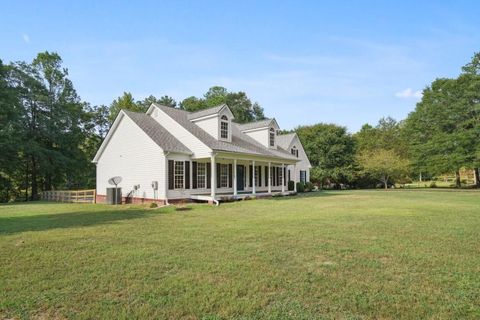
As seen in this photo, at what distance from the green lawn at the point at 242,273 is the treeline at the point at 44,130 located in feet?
66.1

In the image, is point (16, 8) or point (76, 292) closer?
point (76, 292)

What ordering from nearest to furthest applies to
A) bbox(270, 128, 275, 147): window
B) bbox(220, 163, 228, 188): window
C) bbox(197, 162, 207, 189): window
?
1. bbox(197, 162, 207, 189): window
2. bbox(220, 163, 228, 188): window
3. bbox(270, 128, 275, 147): window

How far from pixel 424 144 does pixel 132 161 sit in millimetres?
32338

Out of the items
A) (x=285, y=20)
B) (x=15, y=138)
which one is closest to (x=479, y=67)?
(x=285, y=20)

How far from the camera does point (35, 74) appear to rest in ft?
90.8

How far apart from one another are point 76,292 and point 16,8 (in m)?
10.3

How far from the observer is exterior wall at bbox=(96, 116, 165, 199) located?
16.4 meters

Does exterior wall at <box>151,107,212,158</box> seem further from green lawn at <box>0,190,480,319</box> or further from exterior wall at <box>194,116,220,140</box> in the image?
green lawn at <box>0,190,480,319</box>

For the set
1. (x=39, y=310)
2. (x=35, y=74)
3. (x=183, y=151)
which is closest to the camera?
(x=39, y=310)

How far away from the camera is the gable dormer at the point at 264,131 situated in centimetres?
2364

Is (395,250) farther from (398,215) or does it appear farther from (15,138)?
(15,138)

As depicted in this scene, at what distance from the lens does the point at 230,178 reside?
68.8 ft

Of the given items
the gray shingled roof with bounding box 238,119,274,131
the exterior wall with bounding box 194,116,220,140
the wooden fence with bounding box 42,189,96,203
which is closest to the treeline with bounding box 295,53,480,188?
the gray shingled roof with bounding box 238,119,274,131

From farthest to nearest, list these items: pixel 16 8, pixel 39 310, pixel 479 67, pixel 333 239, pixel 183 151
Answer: pixel 479 67 → pixel 183 151 → pixel 16 8 → pixel 333 239 → pixel 39 310
